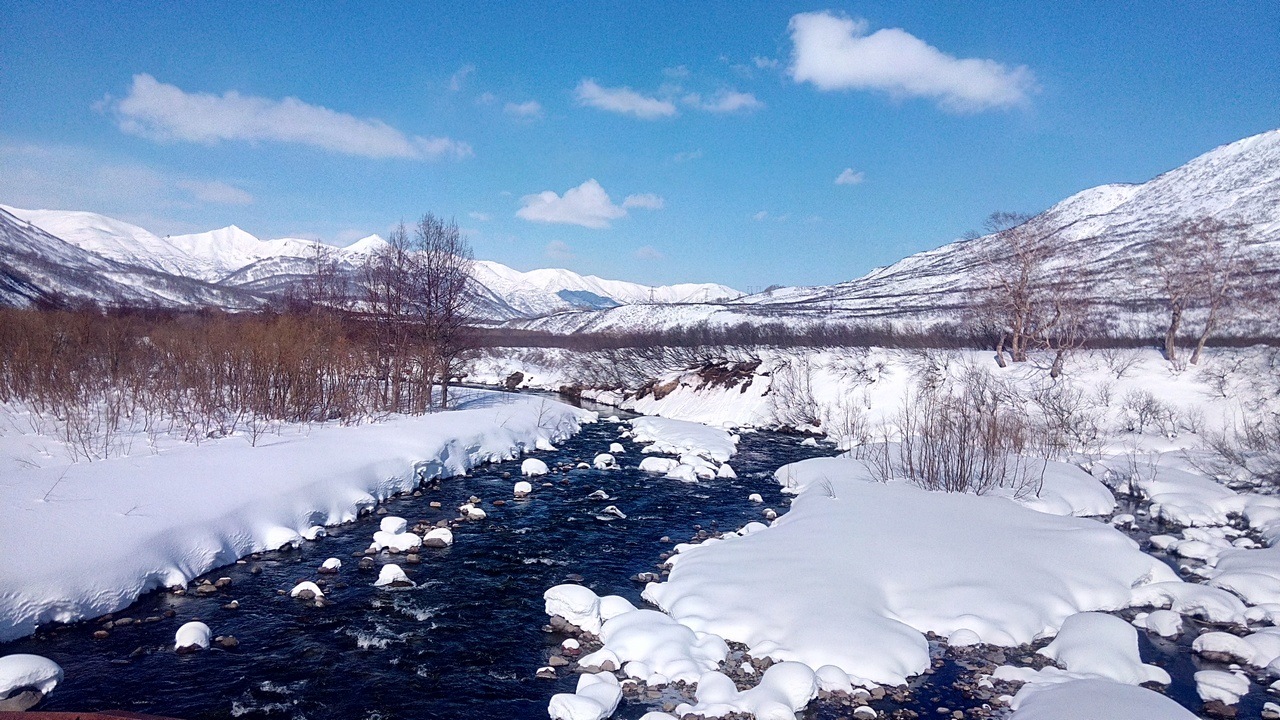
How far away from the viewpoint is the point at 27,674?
21.5 feet

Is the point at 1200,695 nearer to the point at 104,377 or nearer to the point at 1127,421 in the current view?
the point at 1127,421

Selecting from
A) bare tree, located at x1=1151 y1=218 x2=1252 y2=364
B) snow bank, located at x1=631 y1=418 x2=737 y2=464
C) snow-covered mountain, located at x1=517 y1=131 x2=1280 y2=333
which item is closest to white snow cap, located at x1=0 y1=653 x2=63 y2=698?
snow bank, located at x1=631 y1=418 x2=737 y2=464

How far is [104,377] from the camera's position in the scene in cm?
1875

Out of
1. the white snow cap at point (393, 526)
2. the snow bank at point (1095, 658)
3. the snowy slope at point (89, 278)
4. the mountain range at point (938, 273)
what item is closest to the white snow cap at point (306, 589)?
the white snow cap at point (393, 526)

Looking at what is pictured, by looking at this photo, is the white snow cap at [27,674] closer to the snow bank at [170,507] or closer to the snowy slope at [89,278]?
the snow bank at [170,507]

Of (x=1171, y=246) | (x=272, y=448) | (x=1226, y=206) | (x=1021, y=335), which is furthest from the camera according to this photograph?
(x=1226, y=206)

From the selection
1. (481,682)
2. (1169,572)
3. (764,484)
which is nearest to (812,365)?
(764,484)

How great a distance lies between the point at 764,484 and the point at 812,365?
17632 millimetres

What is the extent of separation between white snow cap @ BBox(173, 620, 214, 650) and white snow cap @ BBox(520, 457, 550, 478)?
11.1 meters

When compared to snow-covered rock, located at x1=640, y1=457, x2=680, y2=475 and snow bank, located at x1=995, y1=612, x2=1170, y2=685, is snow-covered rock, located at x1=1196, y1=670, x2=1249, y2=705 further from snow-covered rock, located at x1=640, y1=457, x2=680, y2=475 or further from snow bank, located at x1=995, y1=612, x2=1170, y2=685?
snow-covered rock, located at x1=640, y1=457, x2=680, y2=475

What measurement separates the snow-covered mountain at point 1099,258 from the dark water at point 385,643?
62111mm

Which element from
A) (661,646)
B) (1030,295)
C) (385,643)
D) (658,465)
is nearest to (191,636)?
(385,643)

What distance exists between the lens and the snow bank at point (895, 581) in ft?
27.3

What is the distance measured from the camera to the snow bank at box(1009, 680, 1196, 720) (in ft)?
20.6
